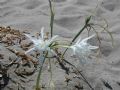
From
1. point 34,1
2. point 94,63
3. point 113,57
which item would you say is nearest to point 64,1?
point 34,1

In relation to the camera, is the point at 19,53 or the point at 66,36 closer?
the point at 19,53

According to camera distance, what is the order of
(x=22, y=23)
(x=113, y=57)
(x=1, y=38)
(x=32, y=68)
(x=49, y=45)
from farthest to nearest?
(x=22, y=23)
(x=113, y=57)
(x=1, y=38)
(x=32, y=68)
(x=49, y=45)

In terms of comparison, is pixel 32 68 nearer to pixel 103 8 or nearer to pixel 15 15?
pixel 15 15

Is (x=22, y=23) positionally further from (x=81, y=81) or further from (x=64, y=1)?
(x=81, y=81)

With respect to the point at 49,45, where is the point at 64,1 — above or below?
above

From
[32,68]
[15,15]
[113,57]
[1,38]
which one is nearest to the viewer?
[32,68]

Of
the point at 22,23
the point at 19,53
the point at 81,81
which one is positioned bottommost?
the point at 81,81

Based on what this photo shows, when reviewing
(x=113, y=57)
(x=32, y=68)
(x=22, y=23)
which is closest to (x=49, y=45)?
(x=32, y=68)
